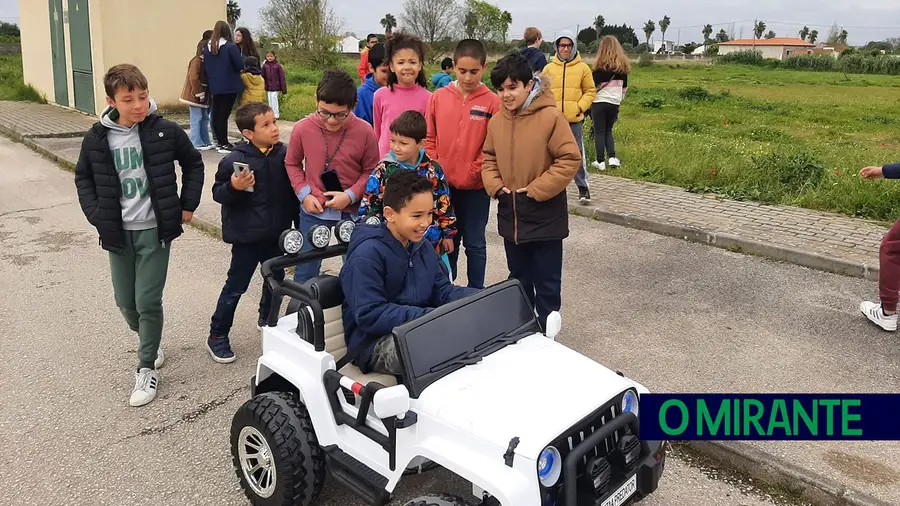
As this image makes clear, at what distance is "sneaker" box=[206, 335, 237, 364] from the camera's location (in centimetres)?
468

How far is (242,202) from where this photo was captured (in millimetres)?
4402

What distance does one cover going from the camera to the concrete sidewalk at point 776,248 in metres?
3.35

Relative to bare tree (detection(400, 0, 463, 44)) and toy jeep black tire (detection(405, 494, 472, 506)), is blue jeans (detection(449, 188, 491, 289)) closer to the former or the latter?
toy jeep black tire (detection(405, 494, 472, 506))

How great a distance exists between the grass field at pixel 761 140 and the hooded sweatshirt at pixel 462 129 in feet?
16.8

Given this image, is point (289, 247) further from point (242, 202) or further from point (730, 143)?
point (730, 143)

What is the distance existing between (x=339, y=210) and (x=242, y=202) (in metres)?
0.61

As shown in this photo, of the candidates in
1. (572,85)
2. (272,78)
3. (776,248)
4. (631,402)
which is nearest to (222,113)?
(272,78)

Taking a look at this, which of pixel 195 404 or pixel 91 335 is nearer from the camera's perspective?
pixel 195 404

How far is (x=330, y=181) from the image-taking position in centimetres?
445

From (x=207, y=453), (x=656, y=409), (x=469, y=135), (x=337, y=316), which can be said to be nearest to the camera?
(x=656, y=409)

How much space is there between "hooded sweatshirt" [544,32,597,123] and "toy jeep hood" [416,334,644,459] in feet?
19.2

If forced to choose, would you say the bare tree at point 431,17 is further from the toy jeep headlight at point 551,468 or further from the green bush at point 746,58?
the toy jeep headlight at point 551,468

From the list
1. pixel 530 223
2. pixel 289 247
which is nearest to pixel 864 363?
pixel 530 223

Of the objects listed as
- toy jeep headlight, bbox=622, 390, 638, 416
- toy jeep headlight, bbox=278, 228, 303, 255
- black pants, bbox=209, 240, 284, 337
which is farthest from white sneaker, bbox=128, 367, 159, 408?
toy jeep headlight, bbox=622, 390, 638, 416
